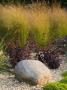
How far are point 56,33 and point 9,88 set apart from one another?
3990mm

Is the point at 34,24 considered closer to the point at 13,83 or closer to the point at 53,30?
the point at 53,30

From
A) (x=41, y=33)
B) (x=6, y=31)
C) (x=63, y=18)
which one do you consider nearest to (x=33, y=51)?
(x=41, y=33)

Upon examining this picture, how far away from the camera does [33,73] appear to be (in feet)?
27.9

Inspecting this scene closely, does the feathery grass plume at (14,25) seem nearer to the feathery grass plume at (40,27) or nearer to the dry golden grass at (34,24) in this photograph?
the dry golden grass at (34,24)

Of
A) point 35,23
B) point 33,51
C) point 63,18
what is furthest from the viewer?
point 63,18

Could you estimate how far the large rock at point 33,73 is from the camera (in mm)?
8484

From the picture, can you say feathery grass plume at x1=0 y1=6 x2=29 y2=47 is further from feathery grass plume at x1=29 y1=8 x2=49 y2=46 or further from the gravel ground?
the gravel ground

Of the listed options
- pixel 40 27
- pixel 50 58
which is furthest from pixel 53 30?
pixel 50 58

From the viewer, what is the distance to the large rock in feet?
27.8

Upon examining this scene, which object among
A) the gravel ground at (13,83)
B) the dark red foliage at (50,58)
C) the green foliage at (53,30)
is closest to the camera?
the gravel ground at (13,83)

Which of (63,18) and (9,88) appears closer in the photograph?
(9,88)

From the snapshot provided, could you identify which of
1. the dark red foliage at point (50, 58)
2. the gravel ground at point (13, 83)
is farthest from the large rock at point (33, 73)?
the dark red foliage at point (50, 58)

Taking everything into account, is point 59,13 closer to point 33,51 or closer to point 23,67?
point 33,51

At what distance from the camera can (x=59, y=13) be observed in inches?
509
